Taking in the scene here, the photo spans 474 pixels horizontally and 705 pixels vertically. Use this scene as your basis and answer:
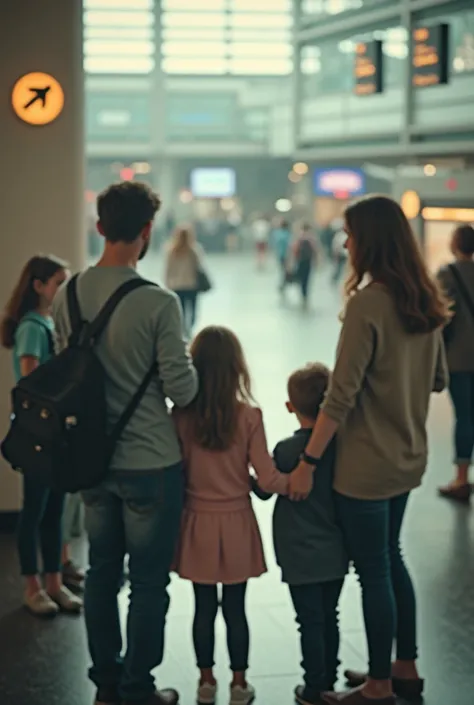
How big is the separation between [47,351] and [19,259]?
64.1 inches

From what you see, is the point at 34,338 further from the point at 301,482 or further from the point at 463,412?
the point at 463,412

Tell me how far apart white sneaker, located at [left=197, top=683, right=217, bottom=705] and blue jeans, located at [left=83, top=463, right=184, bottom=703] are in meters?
0.28

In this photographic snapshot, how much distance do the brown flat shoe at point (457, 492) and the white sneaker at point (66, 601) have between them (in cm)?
309

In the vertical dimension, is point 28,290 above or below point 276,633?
above

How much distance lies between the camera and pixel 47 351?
5000mm

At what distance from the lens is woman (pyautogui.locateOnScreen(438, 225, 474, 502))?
7.45m

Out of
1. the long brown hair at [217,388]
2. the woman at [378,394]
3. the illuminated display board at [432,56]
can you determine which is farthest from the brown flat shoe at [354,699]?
the illuminated display board at [432,56]

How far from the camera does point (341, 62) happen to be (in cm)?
2339

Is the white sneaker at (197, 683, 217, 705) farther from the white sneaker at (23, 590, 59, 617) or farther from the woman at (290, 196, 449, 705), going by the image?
the white sneaker at (23, 590, 59, 617)

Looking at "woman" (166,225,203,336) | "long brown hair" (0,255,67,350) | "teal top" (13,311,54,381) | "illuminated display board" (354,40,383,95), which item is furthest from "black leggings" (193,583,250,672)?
"illuminated display board" (354,40,383,95)

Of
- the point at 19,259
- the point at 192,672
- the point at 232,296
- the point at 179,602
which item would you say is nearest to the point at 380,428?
the point at 192,672

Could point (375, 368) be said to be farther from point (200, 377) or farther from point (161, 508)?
point (161, 508)

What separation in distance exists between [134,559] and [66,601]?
153 centimetres

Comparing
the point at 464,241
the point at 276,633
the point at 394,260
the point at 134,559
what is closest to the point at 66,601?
the point at 276,633
